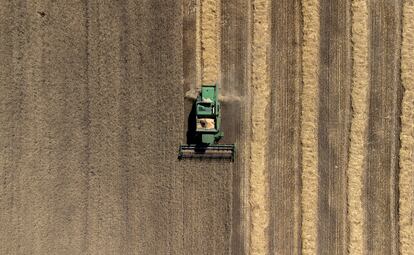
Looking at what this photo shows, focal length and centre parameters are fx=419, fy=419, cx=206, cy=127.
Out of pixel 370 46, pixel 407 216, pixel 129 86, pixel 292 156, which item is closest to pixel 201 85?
pixel 129 86

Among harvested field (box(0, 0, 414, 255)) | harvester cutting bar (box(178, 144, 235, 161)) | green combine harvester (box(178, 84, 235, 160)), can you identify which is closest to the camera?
green combine harvester (box(178, 84, 235, 160))

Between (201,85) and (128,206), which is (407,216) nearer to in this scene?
(201,85)

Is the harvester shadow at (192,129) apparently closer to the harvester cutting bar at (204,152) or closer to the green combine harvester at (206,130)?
the green combine harvester at (206,130)

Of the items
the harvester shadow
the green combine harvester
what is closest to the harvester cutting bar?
the green combine harvester

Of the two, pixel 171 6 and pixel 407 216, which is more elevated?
pixel 171 6

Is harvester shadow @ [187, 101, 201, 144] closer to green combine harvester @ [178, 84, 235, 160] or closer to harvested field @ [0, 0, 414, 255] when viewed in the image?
green combine harvester @ [178, 84, 235, 160]

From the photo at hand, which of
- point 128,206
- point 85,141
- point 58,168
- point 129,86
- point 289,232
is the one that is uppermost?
point 129,86

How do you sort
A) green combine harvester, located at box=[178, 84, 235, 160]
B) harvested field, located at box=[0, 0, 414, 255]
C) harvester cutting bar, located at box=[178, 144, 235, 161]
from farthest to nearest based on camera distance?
harvester cutting bar, located at box=[178, 144, 235, 161] < harvested field, located at box=[0, 0, 414, 255] < green combine harvester, located at box=[178, 84, 235, 160]
